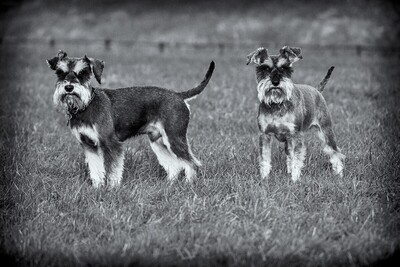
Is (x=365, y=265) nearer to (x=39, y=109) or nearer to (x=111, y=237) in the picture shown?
(x=111, y=237)

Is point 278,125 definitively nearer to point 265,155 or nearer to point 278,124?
point 278,124

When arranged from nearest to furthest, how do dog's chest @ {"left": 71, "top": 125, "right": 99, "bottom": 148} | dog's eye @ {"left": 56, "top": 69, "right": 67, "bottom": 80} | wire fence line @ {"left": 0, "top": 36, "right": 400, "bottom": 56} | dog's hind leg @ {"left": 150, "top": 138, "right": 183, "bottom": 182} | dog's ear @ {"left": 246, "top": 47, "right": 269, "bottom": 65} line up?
1. dog's eye @ {"left": 56, "top": 69, "right": 67, "bottom": 80}
2. dog's chest @ {"left": 71, "top": 125, "right": 99, "bottom": 148}
3. dog's ear @ {"left": 246, "top": 47, "right": 269, "bottom": 65}
4. dog's hind leg @ {"left": 150, "top": 138, "right": 183, "bottom": 182}
5. wire fence line @ {"left": 0, "top": 36, "right": 400, "bottom": 56}

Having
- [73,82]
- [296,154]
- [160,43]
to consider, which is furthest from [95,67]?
[160,43]

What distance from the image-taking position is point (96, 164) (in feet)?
21.2

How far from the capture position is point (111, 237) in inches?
192

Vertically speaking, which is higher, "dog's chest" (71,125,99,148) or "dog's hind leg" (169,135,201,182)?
"dog's chest" (71,125,99,148)

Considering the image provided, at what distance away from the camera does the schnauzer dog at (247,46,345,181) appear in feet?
20.9

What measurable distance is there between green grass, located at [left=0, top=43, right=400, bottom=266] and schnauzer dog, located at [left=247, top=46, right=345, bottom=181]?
0.92ft

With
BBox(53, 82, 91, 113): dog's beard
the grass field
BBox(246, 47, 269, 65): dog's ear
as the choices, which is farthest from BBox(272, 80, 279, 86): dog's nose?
BBox(53, 82, 91, 113): dog's beard

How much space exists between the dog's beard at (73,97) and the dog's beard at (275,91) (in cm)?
236

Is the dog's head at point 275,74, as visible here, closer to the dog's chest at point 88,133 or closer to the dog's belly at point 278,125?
the dog's belly at point 278,125

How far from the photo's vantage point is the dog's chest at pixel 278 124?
6617 mm

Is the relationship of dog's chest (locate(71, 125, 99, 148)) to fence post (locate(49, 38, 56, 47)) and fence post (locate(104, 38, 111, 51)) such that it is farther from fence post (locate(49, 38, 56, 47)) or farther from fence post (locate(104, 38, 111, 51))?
fence post (locate(49, 38, 56, 47))

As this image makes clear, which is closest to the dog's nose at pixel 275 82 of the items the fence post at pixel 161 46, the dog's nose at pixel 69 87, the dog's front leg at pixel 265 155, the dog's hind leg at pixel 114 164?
the dog's front leg at pixel 265 155
